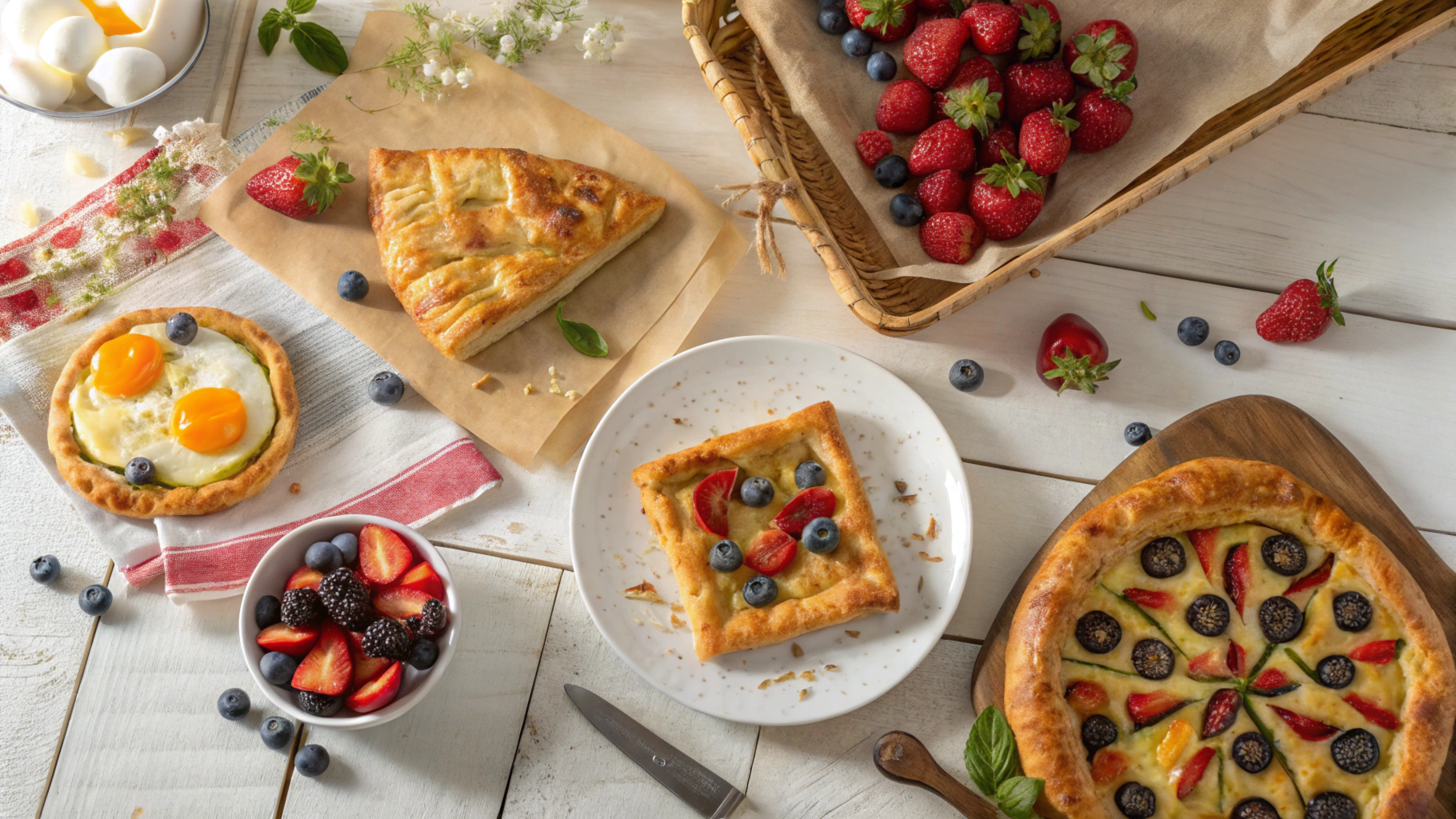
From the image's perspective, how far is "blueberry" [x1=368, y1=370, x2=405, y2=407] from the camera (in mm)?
3941

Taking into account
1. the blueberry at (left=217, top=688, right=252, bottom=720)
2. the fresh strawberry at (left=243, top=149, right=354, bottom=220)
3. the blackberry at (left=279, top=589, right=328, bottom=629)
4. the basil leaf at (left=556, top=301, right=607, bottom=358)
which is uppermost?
the fresh strawberry at (left=243, top=149, right=354, bottom=220)

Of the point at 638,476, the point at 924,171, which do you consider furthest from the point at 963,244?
the point at 638,476

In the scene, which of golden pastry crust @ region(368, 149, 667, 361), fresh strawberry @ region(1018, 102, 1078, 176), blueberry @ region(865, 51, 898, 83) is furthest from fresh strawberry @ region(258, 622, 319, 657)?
fresh strawberry @ region(1018, 102, 1078, 176)

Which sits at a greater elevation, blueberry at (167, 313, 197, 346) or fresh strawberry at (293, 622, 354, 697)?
blueberry at (167, 313, 197, 346)

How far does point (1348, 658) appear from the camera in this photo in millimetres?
3488

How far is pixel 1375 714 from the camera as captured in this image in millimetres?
3426

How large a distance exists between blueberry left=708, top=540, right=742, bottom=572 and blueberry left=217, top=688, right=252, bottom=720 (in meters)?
2.01

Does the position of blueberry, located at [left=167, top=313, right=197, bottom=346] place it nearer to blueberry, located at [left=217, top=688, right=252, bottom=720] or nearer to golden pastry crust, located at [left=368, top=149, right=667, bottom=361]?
golden pastry crust, located at [left=368, top=149, right=667, bottom=361]

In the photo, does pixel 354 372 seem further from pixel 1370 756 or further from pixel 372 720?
pixel 1370 756

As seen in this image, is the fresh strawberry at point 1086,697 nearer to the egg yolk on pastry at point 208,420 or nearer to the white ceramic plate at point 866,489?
the white ceramic plate at point 866,489

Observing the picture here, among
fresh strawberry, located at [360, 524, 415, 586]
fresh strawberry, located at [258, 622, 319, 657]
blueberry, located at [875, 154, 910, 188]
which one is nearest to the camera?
fresh strawberry, located at [258, 622, 319, 657]

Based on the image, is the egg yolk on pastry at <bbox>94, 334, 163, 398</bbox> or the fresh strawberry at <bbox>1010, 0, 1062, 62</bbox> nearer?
the fresh strawberry at <bbox>1010, 0, 1062, 62</bbox>

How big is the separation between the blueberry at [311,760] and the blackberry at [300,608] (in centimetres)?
68

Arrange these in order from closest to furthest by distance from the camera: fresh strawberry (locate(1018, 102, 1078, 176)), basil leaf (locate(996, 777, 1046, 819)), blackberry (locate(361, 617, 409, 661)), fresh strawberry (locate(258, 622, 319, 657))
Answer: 1. basil leaf (locate(996, 777, 1046, 819))
2. blackberry (locate(361, 617, 409, 661))
3. fresh strawberry (locate(258, 622, 319, 657))
4. fresh strawberry (locate(1018, 102, 1078, 176))
